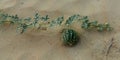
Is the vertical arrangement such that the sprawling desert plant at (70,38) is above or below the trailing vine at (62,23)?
below

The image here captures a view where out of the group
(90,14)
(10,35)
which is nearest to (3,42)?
(10,35)

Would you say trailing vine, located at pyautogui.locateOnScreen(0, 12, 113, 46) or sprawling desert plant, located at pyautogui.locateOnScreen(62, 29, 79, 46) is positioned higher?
trailing vine, located at pyautogui.locateOnScreen(0, 12, 113, 46)

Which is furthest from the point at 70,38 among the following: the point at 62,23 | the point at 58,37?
the point at 62,23

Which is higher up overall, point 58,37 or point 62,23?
point 62,23

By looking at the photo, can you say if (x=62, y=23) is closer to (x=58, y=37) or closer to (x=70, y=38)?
(x=58, y=37)

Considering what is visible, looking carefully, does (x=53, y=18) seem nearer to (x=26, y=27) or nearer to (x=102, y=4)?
(x=26, y=27)

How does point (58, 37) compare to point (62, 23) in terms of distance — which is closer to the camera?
point (58, 37)

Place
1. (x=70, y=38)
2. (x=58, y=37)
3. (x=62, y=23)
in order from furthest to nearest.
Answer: (x=62, y=23) < (x=58, y=37) < (x=70, y=38)

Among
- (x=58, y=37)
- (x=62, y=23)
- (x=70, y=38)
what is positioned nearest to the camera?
(x=70, y=38)
